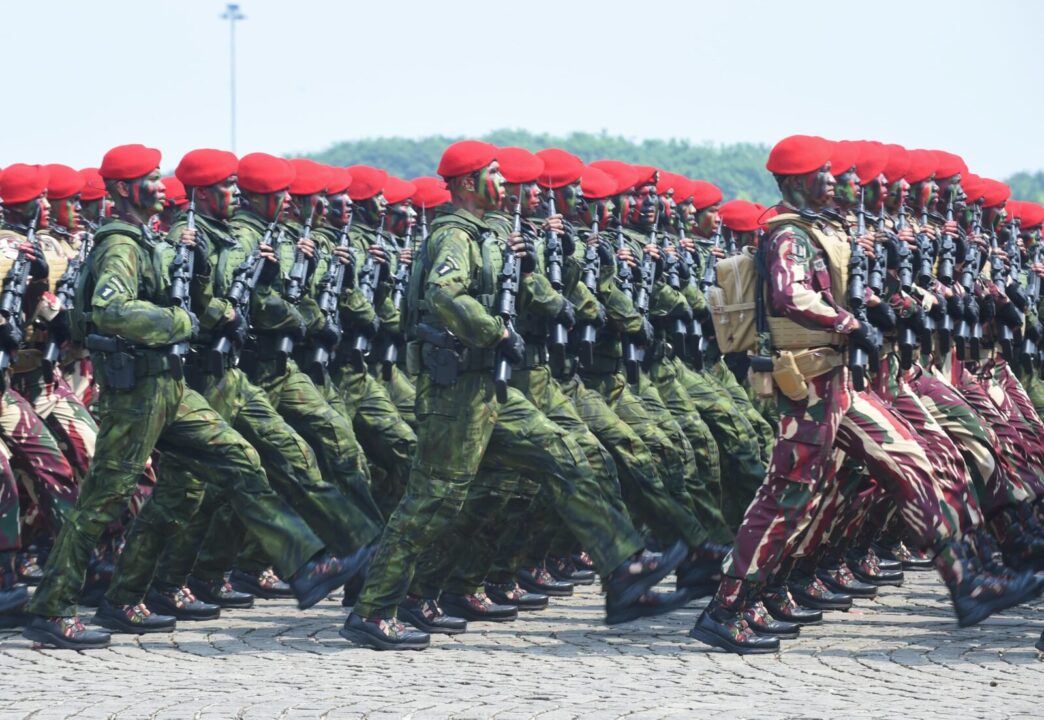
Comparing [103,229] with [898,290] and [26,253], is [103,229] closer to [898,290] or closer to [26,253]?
[26,253]

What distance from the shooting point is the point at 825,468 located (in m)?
9.58

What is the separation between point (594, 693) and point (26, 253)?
3.98 metres

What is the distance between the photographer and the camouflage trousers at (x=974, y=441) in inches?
428

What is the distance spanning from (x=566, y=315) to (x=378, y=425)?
6.30ft

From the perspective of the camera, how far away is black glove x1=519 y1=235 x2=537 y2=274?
10156 millimetres

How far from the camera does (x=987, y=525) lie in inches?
439

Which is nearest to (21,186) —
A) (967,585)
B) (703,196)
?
(967,585)

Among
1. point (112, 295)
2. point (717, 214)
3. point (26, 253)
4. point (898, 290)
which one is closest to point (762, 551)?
point (898, 290)

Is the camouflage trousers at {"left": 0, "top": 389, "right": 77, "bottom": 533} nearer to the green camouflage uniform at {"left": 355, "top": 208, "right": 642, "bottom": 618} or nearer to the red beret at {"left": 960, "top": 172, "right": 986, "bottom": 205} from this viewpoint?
the green camouflage uniform at {"left": 355, "top": 208, "right": 642, "bottom": 618}

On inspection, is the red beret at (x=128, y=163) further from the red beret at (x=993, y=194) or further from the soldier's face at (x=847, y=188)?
the red beret at (x=993, y=194)

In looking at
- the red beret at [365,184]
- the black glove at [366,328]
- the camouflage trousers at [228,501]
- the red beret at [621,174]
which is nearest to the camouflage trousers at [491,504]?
the camouflage trousers at [228,501]

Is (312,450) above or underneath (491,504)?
above

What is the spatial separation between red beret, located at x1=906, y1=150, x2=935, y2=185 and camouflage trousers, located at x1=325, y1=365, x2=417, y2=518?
3249 millimetres

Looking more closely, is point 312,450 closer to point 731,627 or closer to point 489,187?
point 489,187
